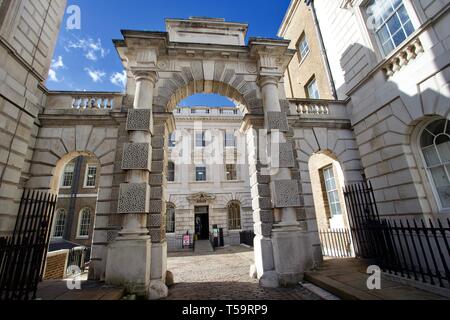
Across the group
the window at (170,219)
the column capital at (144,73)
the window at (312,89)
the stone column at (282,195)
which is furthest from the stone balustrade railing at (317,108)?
the window at (170,219)

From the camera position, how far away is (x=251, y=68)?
7.84 m

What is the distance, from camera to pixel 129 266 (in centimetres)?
509

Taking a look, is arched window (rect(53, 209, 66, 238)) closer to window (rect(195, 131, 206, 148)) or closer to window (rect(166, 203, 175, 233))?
window (rect(166, 203, 175, 233))

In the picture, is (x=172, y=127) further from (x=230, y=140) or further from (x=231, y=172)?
(x=230, y=140)

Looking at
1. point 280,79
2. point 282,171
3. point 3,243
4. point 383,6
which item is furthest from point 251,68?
point 3,243

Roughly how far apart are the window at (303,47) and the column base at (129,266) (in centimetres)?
1298

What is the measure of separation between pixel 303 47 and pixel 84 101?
40.0 feet

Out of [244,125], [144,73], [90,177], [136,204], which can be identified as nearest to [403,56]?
[244,125]

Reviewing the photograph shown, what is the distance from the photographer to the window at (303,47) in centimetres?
1245

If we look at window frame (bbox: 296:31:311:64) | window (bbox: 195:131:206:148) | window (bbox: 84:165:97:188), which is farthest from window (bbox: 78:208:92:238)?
window frame (bbox: 296:31:311:64)

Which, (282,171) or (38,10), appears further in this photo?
(38,10)

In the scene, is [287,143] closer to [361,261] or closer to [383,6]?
[361,261]

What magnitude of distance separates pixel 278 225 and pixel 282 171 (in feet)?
5.18

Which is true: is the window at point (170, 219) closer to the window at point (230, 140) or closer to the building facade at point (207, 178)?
the building facade at point (207, 178)
